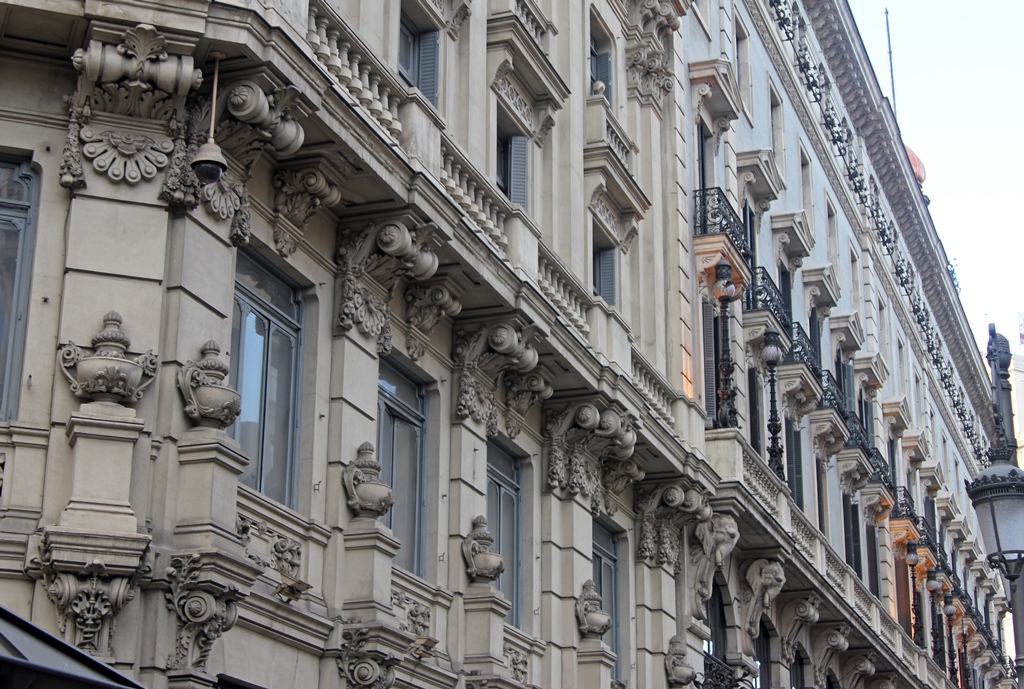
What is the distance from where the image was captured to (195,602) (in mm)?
14633

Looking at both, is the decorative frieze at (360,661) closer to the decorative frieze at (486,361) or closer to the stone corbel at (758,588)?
the decorative frieze at (486,361)

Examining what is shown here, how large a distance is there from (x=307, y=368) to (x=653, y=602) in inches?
445

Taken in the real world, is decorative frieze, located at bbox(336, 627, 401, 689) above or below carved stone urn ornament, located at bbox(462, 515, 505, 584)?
below

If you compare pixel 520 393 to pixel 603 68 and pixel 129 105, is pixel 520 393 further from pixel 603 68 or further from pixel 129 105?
pixel 129 105

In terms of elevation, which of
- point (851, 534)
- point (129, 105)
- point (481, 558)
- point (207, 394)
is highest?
point (851, 534)

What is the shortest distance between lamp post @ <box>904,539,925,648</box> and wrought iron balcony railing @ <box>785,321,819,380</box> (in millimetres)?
11828

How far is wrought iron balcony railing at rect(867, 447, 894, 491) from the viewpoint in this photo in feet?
155

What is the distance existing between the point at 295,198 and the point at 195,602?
5.15 m

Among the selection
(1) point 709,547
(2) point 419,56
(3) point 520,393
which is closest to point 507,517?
(3) point 520,393

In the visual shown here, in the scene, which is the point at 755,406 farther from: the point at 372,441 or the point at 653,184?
the point at 372,441

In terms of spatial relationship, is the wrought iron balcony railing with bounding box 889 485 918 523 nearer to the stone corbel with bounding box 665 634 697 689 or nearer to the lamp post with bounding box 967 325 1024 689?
the stone corbel with bounding box 665 634 697 689

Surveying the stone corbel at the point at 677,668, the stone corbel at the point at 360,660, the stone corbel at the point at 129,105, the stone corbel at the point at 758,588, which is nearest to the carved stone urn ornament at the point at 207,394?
the stone corbel at the point at 129,105

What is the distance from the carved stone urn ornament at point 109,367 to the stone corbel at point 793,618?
23.6 metres

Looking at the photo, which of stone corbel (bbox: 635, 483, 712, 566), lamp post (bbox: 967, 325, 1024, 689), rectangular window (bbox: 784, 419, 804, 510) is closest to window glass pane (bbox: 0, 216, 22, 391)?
lamp post (bbox: 967, 325, 1024, 689)
